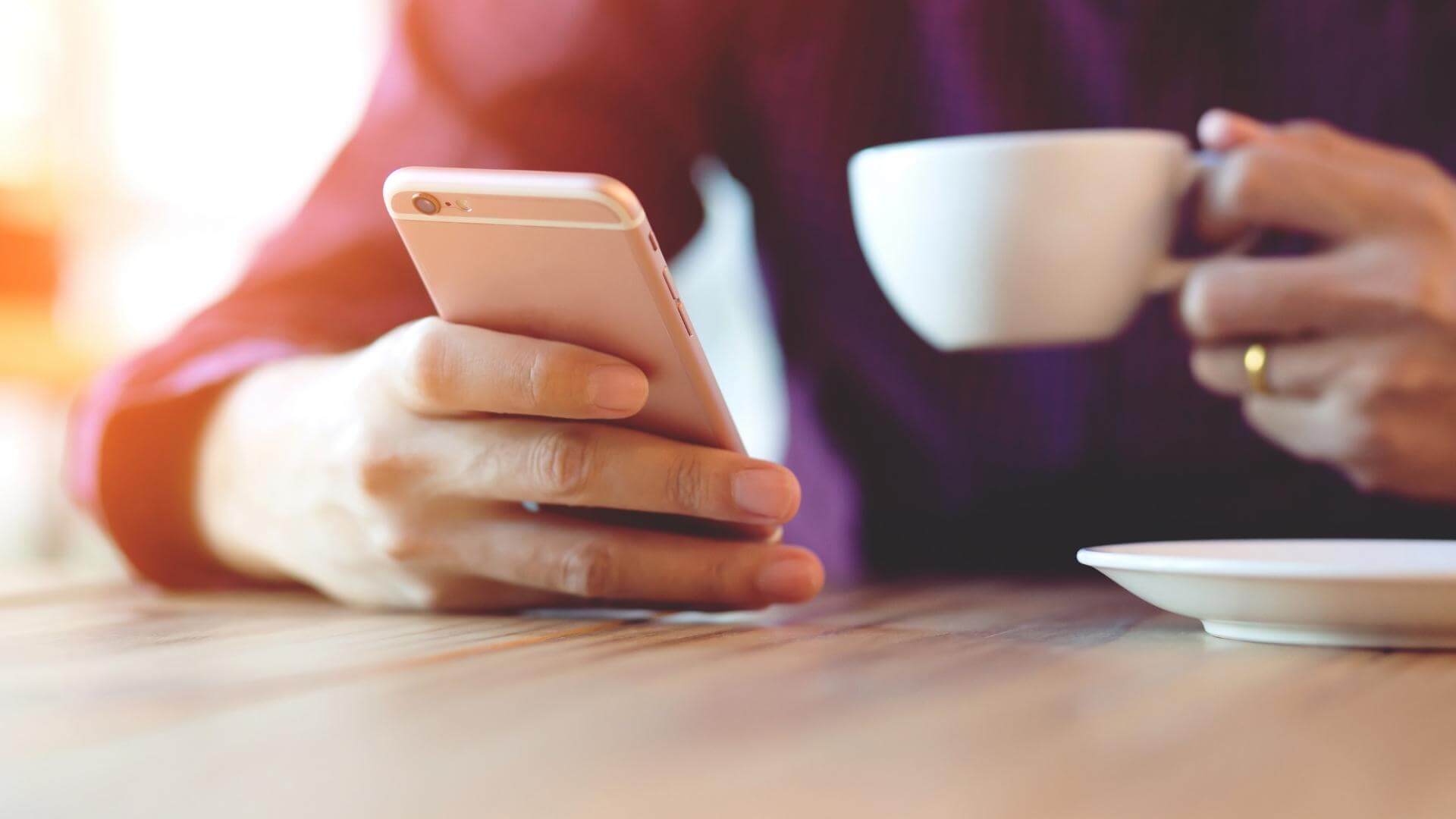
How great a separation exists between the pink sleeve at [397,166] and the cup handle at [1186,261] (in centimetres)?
55

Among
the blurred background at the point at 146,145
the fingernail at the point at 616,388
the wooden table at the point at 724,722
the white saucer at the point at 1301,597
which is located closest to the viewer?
the wooden table at the point at 724,722

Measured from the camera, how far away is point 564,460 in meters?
0.56

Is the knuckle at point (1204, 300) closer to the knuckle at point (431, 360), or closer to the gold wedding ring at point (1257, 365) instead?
the gold wedding ring at point (1257, 365)

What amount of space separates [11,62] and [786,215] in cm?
295

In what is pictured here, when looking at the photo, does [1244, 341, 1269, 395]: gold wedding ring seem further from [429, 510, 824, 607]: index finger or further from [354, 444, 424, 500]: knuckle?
[354, 444, 424, 500]: knuckle

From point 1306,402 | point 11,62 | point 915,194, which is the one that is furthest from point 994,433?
point 11,62

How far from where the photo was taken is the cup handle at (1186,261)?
68cm

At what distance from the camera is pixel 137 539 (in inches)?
32.0

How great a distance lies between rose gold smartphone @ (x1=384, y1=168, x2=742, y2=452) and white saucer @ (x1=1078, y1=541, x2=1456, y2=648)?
185mm

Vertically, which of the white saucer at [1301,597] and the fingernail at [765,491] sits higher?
the fingernail at [765,491]

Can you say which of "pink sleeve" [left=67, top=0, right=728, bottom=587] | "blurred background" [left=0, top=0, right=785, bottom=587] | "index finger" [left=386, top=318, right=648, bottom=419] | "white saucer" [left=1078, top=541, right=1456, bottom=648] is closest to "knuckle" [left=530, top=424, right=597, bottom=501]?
"index finger" [left=386, top=318, right=648, bottom=419]

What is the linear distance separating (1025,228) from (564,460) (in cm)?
27

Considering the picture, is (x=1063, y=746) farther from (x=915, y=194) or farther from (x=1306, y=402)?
(x=1306, y=402)

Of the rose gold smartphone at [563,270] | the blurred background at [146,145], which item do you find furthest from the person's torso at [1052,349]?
the blurred background at [146,145]
